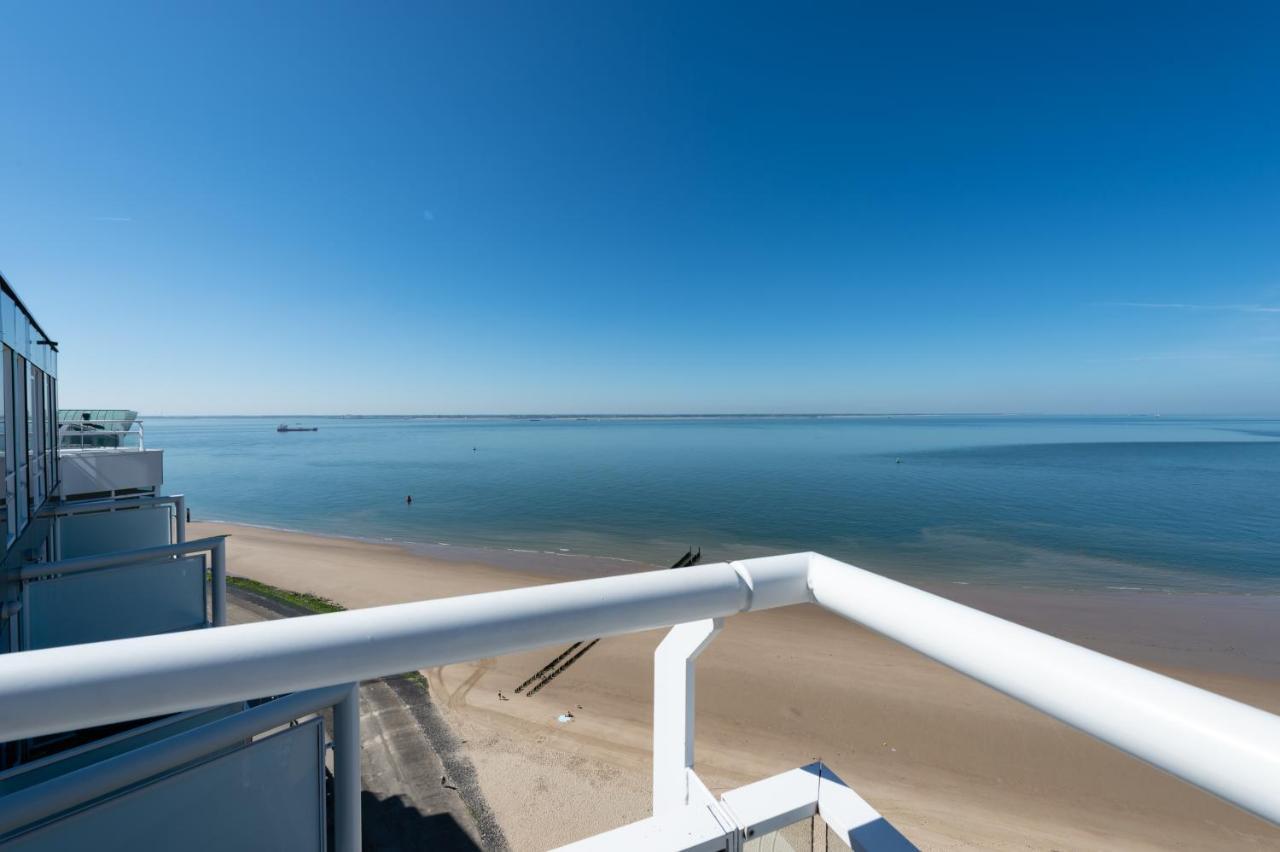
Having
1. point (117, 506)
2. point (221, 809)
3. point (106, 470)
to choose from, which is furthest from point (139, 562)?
point (221, 809)

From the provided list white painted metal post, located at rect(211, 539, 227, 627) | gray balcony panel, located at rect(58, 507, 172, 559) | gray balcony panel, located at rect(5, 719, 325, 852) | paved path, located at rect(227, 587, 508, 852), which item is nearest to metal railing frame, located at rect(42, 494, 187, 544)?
gray balcony panel, located at rect(58, 507, 172, 559)

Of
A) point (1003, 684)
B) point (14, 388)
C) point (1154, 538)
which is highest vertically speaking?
point (14, 388)

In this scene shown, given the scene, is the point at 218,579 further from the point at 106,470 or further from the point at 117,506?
the point at 106,470

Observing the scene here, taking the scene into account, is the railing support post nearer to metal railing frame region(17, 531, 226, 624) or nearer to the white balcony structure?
the white balcony structure

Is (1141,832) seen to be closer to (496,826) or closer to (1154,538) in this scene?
(496,826)

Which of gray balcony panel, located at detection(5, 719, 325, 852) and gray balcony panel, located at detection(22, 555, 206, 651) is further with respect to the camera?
gray balcony panel, located at detection(22, 555, 206, 651)

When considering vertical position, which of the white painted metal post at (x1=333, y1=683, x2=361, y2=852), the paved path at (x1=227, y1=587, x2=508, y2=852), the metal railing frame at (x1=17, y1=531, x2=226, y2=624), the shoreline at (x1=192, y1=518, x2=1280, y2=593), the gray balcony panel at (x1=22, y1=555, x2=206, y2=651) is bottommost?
the shoreline at (x1=192, y1=518, x2=1280, y2=593)

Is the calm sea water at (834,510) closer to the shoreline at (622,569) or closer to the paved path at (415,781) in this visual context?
the shoreline at (622,569)

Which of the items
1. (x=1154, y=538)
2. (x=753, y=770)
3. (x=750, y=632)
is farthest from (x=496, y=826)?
(x=1154, y=538)
